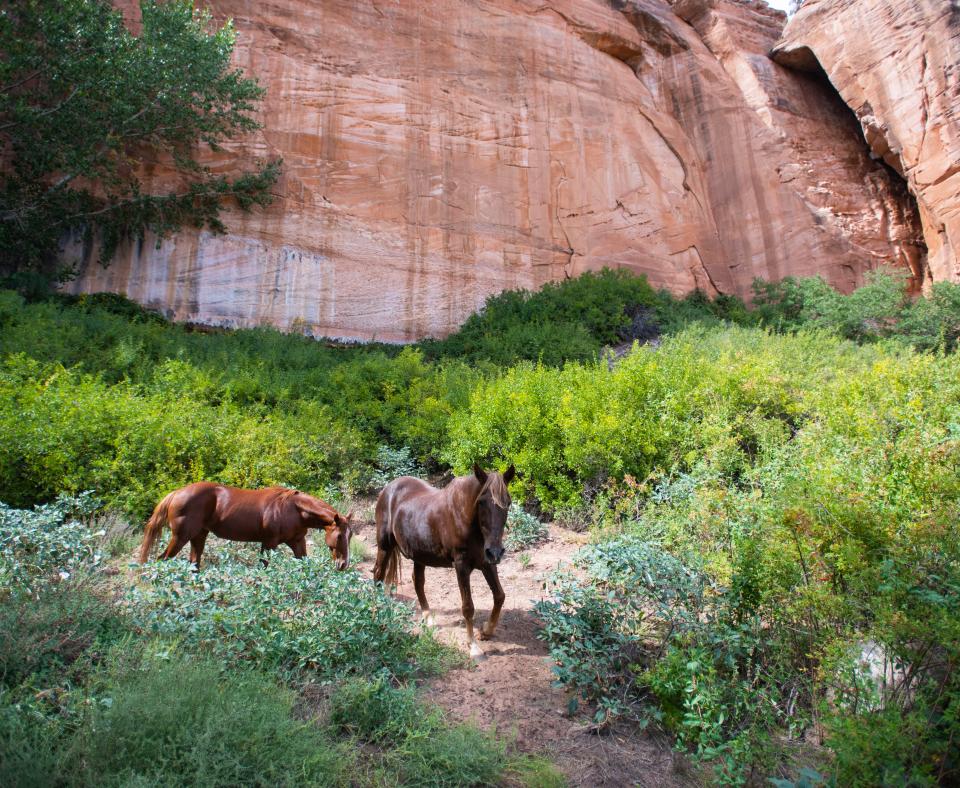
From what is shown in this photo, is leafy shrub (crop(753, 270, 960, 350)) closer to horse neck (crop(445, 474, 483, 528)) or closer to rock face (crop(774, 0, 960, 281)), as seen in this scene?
rock face (crop(774, 0, 960, 281))

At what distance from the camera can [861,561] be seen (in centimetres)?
397

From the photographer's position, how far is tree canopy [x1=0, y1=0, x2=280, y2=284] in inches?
600

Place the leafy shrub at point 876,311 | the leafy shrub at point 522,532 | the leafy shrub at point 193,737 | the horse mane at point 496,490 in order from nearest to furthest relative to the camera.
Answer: the leafy shrub at point 193,737
the horse mane at point 496,490
the leafy shrub at point 522,532
the leafy shrub at point 876,311

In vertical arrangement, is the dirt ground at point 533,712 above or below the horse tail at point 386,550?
below

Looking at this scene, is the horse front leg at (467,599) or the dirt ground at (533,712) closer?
the dirt ground at (533,712)

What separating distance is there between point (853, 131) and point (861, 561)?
27524mm

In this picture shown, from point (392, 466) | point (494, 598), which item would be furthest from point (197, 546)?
point (392, 466)

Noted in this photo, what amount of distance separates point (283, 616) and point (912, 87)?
2522 centimetres

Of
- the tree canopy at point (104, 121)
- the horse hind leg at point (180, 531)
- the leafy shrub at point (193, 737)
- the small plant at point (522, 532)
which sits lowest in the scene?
the leafy shrub at point (193, 737)

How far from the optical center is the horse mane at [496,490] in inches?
178

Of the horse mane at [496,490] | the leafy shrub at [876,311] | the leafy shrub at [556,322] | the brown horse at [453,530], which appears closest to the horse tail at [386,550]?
the brown horse at [453,530]

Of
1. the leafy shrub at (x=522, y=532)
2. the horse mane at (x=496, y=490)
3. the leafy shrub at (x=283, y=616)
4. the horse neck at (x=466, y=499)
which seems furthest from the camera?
the leafy shrub at (x=522, y=532)

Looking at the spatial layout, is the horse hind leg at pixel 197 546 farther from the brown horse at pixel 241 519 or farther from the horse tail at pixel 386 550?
the horse tail at pixel 386 550

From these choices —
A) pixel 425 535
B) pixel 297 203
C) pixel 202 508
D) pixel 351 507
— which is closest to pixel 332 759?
pixel 425 535
